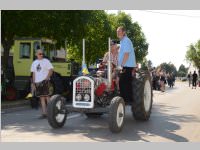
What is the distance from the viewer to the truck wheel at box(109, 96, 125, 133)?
8727 millimetres

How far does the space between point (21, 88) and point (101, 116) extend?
21.0 feet

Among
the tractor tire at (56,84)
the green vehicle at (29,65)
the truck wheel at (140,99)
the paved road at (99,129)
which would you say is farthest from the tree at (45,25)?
the truck wheel at (140,99)

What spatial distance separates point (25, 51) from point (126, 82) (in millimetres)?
8999

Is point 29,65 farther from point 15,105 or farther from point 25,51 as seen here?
point 15,105

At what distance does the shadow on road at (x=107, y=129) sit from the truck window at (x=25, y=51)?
655 cm

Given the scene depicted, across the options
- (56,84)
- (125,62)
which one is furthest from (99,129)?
(56,84)

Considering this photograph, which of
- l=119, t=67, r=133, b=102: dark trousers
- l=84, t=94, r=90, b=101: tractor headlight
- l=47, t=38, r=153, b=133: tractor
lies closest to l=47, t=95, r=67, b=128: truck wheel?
l=47, t=38, r=153, b=133: tractor

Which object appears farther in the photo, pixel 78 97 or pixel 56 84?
pixel 56 84

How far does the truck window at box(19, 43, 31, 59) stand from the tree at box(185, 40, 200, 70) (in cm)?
10869

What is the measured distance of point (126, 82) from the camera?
10.2 m

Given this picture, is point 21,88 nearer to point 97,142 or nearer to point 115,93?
point 115,93

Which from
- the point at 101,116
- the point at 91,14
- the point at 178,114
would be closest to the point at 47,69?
the point at 101,116

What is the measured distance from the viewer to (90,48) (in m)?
42.8

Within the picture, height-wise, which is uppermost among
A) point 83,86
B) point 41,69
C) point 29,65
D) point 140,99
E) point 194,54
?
point 194,54
